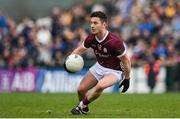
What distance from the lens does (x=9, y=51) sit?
29281 millimetres

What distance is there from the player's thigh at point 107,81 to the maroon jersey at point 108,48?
287 millimetres

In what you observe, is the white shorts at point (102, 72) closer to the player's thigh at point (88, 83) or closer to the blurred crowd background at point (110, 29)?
the player's thigh at point (88, 83)

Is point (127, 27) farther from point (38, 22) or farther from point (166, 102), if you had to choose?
point (166, 102)

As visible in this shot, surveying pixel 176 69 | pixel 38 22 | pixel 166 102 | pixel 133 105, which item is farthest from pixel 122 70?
pixel 38 22

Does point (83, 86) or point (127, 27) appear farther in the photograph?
point (127, 27)

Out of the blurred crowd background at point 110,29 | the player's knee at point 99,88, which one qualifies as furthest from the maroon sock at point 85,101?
the blurred crowd background at point 110,29

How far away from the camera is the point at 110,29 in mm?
28906

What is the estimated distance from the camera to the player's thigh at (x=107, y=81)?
14.4 meters

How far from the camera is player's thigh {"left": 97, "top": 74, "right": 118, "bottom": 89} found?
47.3 ft

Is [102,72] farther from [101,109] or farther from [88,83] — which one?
[101,109]

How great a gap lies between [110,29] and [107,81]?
14.5 meters

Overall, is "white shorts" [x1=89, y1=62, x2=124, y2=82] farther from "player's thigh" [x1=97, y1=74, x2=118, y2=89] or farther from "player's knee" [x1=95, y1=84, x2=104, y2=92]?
"player's knee" [x1=95, y1=84, x2=104, y2=92]

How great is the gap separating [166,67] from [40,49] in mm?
5556

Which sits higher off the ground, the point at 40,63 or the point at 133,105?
the point at 40,63
